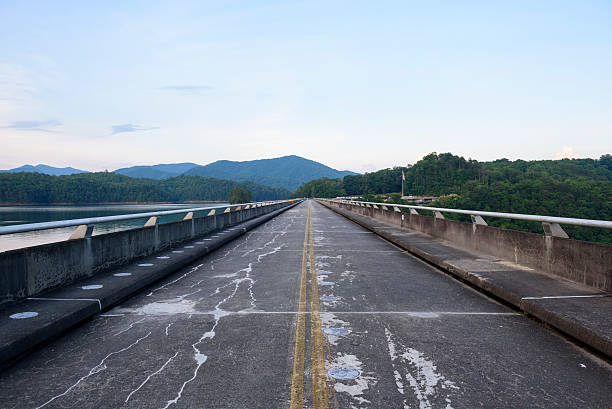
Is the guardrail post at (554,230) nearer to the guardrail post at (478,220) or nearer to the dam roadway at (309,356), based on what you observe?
the dam roadway at (309,356)

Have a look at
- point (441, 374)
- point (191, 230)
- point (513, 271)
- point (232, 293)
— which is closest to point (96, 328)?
point (232, 293)

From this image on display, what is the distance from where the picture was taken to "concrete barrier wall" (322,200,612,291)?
21.2ft

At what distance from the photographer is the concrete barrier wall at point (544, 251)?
21.2ft

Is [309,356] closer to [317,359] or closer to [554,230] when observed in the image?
[317,359]

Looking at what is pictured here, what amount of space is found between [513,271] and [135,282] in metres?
7.54

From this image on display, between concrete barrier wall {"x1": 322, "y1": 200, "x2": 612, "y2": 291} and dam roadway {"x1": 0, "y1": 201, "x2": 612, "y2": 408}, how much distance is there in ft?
5.55

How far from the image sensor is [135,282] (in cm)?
748

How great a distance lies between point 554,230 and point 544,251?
→ 68 cm

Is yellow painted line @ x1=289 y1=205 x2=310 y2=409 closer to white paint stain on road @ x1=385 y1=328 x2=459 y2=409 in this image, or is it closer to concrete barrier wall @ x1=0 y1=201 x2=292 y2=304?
white paint stain on road @ x1=385 y1=328 x2=459 y2=409

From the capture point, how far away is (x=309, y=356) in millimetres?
4293

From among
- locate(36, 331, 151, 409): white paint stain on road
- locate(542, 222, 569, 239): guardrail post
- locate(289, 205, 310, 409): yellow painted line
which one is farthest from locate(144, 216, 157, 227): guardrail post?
locate(542, 222, 569, 239): guardrail post

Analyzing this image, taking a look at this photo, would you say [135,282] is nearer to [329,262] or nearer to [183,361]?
[183,361]

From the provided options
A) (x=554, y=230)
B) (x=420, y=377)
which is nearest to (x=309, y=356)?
(x=420, y=377)

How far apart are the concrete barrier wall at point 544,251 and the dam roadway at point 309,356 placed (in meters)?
1.69
